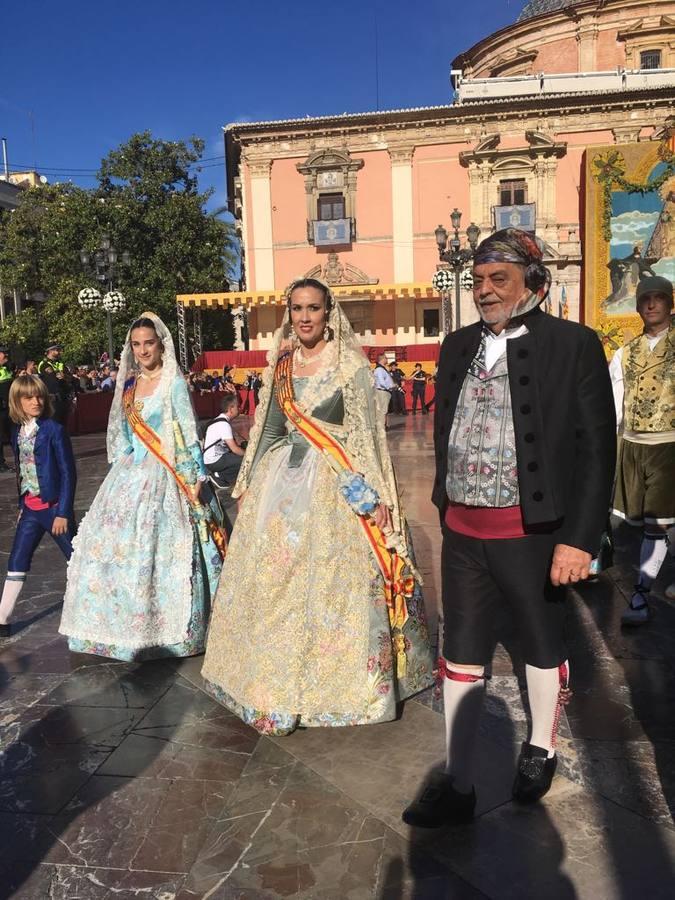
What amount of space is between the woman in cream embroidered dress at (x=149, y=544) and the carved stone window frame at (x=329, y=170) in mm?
24805

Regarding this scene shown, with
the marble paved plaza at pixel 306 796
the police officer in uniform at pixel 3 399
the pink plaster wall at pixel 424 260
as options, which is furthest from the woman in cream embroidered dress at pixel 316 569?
the pink plaster wall at pixel 424 260

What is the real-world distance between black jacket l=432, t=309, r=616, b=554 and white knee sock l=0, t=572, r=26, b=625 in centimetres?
309

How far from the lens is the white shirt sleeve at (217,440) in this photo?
7.50 meters

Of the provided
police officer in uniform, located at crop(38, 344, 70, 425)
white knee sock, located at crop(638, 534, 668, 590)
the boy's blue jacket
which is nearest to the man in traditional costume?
white knee sock, located at crop(638, 534, 668, 590)

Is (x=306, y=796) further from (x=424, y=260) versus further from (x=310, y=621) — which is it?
(x=424, y=260)

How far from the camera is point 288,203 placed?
27.7m

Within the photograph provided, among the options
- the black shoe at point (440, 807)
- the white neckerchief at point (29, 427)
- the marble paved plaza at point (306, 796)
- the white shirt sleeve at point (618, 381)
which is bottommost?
the marble paved plaza at point (306, 796)

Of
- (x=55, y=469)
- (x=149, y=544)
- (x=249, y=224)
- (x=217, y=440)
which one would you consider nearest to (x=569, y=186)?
(x=249, y=224)

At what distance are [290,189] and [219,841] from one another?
1092 inches

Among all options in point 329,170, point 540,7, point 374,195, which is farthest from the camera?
point 540,7

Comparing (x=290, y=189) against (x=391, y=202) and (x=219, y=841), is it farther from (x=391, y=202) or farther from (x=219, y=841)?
(x=219, y=841)

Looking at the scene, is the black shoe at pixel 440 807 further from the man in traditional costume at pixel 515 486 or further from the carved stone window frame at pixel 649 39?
the carved stone window frame at pixel 649 39

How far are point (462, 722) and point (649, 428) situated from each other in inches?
98.6

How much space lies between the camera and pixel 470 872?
6.89 ft
